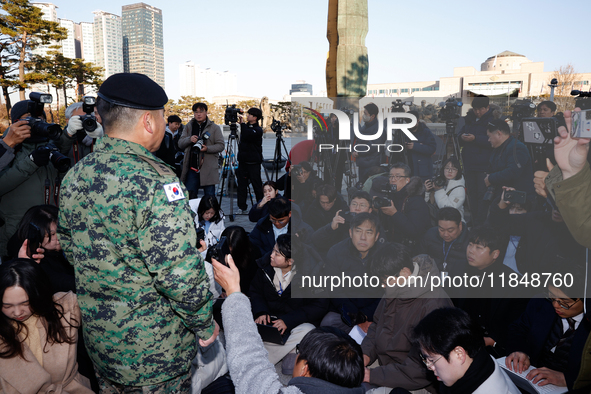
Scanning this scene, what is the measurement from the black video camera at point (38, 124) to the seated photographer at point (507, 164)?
3.39 metres

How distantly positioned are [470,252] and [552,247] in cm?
65

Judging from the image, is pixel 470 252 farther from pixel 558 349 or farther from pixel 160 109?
pixel 160 109

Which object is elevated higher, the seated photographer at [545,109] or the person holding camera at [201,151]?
the seated photographer at [545,109]

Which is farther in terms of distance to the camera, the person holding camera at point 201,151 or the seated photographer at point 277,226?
the person holding camera at point 201,151

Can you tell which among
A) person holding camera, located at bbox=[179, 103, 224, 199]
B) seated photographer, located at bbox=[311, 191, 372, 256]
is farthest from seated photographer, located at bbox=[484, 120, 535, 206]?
person holding camera, located at bbox=[179, 103, 224, 199]

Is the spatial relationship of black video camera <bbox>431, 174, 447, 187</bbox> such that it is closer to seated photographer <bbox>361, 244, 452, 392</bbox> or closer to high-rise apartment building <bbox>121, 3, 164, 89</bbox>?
seated photographer <bbox>361, 244, 452, 392</bbox>

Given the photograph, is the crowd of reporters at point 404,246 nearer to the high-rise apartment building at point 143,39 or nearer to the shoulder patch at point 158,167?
the shoulder patch at point 158,167

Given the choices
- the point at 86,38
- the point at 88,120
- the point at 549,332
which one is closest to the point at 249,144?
the point at 88,120

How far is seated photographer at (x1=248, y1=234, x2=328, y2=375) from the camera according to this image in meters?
2.76

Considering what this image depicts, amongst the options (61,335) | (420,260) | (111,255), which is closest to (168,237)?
(111,255)

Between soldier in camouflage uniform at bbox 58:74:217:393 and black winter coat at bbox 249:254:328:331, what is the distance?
4.97ft

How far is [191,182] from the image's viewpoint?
18.1 ft

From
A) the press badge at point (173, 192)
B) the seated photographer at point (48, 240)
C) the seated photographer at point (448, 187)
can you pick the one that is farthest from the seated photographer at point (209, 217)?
the press badge at point (173, 192)

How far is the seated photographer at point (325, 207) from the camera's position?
156 inches
